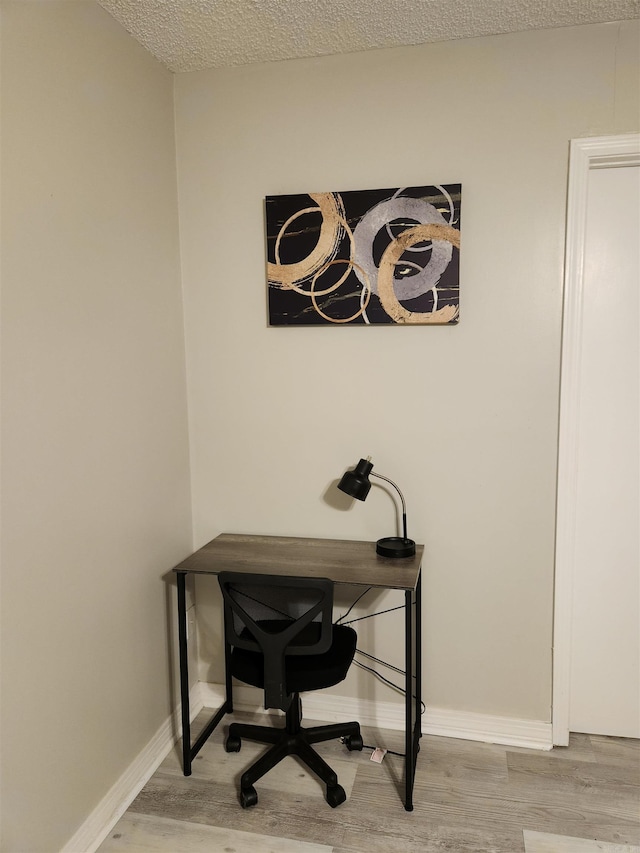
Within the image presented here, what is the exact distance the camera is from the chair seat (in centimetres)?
201

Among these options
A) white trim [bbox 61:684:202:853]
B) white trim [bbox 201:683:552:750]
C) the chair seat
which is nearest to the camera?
white trim [bbox 61:684:202:853]

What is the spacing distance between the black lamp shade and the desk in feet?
0.77

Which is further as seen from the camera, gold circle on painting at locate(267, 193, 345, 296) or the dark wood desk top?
gold circle on painting at locate(267, 193, 345, 296)

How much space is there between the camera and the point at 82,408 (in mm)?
1888

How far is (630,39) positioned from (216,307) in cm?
174

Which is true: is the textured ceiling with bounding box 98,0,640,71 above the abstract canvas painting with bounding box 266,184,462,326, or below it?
above

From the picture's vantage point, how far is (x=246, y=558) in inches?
90.0

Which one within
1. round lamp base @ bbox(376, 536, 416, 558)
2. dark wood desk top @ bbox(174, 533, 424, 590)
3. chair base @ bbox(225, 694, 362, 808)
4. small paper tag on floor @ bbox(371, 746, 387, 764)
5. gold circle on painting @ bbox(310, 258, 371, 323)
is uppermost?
gold circle on painting @ bbox(310, 258, 371, 323)

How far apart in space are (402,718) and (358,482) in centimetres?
103

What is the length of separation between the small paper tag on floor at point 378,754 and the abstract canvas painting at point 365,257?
1.61m

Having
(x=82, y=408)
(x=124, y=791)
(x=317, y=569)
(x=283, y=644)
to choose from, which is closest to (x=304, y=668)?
(x=283, y=644)

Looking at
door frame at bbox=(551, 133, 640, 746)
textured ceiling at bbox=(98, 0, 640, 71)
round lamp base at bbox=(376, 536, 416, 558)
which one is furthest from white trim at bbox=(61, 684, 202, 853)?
textured ceiling at bbox=(98, 0, 640, 71)

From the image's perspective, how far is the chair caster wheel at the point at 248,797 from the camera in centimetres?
207

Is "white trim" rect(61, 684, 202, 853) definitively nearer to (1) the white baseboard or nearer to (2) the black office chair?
(1) the white baseboard
